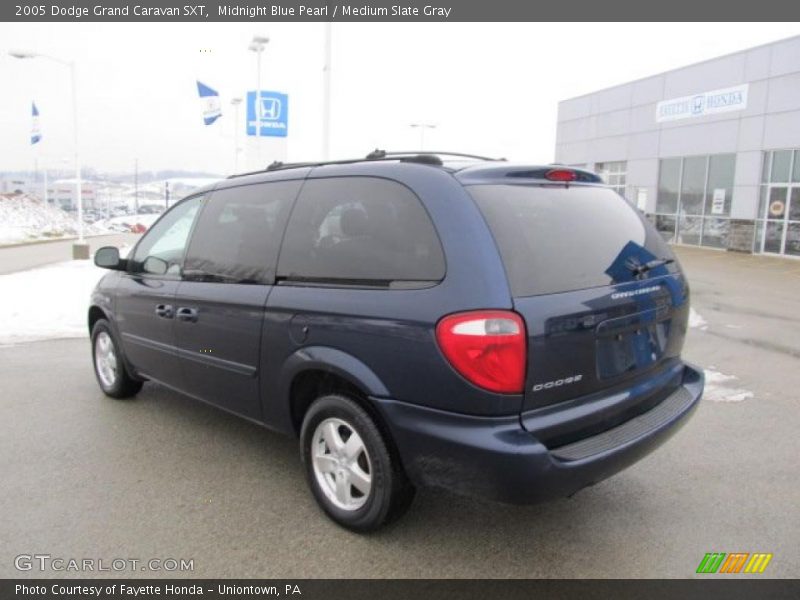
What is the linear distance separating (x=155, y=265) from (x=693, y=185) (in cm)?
2190

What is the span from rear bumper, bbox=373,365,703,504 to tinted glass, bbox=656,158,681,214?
74.0 ft

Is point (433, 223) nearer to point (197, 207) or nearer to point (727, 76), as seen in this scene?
point (197, 207)

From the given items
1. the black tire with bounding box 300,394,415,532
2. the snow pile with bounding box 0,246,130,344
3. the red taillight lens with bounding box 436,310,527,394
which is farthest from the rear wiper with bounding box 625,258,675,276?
the snow pile with bounding box 0,246,130,344

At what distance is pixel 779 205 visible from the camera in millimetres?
18891

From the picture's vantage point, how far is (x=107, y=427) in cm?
456

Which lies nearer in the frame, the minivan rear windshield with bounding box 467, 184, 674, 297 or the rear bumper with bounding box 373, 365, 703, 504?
the rear bumper with bounding box 373, 365, 703, 504

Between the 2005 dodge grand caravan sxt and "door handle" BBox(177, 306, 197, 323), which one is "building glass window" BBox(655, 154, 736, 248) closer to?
the 2005 dodge grand caravan sxt

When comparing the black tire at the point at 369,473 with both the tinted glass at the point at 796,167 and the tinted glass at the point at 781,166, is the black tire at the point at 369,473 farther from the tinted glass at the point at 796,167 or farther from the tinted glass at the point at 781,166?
the tinted glass at the point at 781,166

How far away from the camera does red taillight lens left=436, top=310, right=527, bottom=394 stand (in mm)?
2520

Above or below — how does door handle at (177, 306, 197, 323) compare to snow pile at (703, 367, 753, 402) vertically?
above

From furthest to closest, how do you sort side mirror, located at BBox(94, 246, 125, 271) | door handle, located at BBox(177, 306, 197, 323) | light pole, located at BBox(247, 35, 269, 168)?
light pole, located at BBox(247, 35, 269, 168) → side mirror, located at BBox(94, 246, 125, 271) → door handle, located at BBox(177, 306, 197, 323)

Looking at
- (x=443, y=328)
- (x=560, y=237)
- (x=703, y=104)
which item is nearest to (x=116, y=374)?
(x=443, y=328)

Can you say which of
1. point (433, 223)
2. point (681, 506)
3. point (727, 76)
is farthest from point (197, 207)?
point (727, 76)

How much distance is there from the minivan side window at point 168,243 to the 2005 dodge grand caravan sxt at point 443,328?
1.90ft
